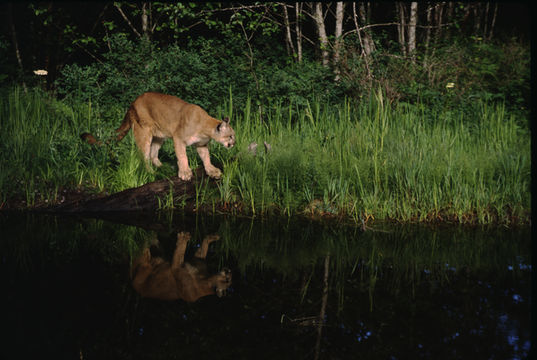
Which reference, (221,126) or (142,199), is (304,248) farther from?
(142,199)

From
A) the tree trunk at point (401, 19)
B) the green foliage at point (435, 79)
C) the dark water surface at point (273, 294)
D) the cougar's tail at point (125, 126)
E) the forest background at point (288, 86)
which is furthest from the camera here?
the tree trunk at point (401, 19)

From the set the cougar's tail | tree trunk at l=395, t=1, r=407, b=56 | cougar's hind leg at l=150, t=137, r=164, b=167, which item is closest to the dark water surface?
cougar's hind leg at l=150, t=137, r=164, b=167

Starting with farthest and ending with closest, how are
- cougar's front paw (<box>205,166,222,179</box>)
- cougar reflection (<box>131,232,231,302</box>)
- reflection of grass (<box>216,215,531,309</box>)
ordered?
1. cougar's front paw (<box>205,166,222,179</box>)
2. reflection of grass (<box>216,215,531,309</box>)
3. cougar reflection (<box>131,232,231,302</box>)

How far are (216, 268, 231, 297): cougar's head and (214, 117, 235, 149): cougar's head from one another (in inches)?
106

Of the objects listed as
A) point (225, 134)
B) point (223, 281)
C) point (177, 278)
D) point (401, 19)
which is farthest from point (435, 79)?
point (177, 278)

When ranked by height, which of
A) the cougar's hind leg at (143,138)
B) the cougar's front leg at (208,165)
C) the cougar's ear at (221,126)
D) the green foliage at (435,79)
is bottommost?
the cougar's front leg at (208,165)

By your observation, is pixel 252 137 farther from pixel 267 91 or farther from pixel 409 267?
pixel 409 267

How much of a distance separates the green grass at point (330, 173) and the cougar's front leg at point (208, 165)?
142 millimetres

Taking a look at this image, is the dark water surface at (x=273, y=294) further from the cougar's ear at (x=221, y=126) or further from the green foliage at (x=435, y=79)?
the green foliage at (x=435, y=79)

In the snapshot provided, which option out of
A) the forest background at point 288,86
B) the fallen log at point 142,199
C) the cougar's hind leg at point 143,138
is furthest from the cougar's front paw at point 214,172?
the cougar's hind leg at point 143,138

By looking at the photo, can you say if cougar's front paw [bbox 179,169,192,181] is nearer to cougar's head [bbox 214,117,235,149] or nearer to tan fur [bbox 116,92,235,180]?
tan fur [bbox 116,92,235,180]

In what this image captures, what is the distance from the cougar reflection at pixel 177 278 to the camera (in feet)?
11.6

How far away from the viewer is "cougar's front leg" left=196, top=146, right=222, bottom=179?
640cm

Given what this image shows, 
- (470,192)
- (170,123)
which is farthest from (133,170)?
(470,192)
